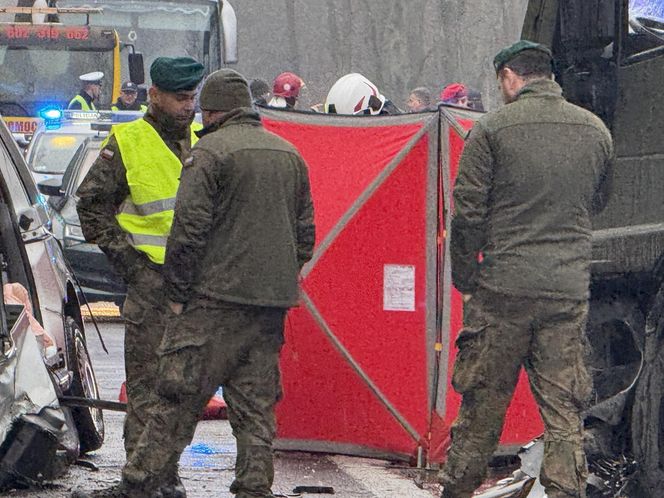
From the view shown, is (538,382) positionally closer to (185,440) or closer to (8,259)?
(185,440)

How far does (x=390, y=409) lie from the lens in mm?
8500

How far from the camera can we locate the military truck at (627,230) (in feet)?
21.5

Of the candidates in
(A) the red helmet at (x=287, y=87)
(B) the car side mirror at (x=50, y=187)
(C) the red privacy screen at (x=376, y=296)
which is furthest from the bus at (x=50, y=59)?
(C) the red privacy screen at (x=376, y=296)

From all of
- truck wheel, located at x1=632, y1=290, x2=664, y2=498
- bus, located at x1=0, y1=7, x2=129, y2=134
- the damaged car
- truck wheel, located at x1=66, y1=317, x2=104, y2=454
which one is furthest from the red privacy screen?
bus, located at x1=0, y1=7, x2=129, y2=134

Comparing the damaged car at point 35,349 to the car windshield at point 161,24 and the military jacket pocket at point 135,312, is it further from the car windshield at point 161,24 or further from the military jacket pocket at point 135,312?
the car windshield at point 161,24

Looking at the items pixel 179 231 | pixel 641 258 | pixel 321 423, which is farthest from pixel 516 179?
pixel 321 423

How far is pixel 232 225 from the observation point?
6363 millimetres

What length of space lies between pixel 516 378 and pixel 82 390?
7.77 ft

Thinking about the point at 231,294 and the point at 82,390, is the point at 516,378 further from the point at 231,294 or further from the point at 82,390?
the point at 82,390

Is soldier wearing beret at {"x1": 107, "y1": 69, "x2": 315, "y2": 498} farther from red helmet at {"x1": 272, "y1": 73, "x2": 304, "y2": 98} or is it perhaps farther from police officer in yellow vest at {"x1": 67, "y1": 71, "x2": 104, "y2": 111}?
police officer in yellow vest at {"x1": 67, "y1": 71, "x2": 104, "y2": 111}

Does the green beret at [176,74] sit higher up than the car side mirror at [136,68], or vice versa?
the car side mirror at [136,68]

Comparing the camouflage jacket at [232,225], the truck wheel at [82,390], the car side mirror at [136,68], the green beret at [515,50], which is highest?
the car side mirror at [136,68]

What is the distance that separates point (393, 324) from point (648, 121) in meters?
2.16

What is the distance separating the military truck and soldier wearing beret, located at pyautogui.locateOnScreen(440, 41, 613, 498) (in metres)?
0.23
